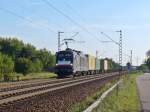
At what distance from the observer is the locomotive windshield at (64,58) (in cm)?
6378

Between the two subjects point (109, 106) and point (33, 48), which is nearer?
point (109, 106)

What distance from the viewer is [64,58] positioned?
2539 inches

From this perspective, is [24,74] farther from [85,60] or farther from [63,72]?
[63,72]

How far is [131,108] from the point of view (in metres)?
20.4

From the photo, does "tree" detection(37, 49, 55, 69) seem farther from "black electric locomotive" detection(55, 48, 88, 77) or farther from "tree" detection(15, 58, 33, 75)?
"black electric locomotive" detection(55, 48, 88, 77)

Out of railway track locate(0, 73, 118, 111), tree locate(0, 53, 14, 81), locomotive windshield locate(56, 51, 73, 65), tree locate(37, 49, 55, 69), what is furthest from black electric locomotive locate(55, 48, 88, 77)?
tree locate(37, 49, 55, 69)

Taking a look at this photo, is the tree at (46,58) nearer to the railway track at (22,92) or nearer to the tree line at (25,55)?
the tree line at (25,55)

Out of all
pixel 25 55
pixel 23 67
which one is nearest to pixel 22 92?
pixel 23 67

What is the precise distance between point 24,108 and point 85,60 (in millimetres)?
59314

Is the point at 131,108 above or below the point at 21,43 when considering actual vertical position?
below

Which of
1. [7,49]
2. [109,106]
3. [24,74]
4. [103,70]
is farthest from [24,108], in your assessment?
[7,49]

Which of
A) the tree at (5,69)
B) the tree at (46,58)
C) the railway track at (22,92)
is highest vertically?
the tree at (46,58)

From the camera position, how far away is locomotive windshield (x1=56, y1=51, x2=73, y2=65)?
6378 cm

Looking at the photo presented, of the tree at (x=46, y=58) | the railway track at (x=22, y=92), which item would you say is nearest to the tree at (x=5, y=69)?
the railway track at (x=22, y=92)
